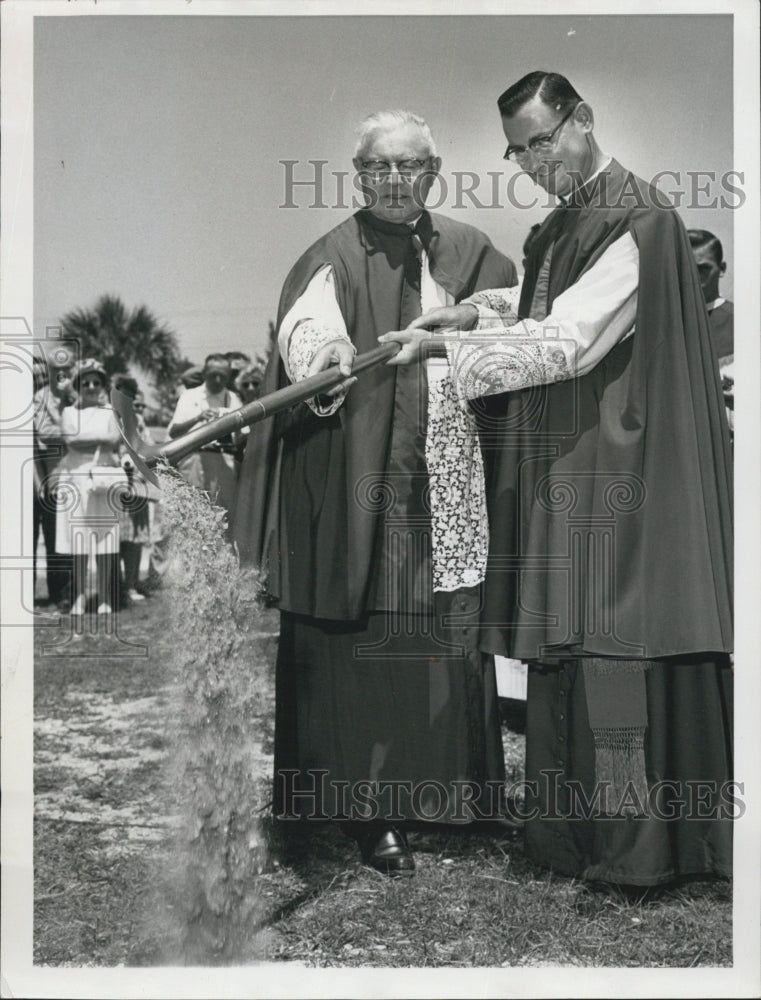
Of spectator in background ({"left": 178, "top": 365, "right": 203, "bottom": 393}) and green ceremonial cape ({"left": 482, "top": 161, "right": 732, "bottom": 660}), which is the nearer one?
green ceremonial cape ({"left": 482, "top": 161, "right": 732, "bottom": 660})

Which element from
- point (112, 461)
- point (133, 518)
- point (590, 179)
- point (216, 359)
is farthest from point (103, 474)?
point (590, 179)

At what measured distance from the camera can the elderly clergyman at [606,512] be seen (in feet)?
10.7

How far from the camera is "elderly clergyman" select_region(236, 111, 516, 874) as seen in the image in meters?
3.38

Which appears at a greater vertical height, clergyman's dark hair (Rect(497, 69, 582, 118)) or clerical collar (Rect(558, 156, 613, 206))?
clergyman's dark hair (Rect(497, 69, 582, 118))

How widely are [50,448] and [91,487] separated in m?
0.16

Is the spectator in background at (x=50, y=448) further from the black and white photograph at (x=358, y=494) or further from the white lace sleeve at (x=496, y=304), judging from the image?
the white lace sleeve at (x=496, y=304)

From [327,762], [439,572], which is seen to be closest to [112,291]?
[439,572]

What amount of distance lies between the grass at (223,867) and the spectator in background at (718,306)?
1448 mm

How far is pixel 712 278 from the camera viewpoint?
337 centimetres

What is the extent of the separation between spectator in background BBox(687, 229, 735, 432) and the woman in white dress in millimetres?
1732

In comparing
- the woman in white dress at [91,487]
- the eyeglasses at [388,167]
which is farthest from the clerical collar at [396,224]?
the woman in white dress at [91,487]

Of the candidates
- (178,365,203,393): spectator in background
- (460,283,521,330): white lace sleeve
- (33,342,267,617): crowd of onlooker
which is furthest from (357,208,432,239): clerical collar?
(178,365,203,393): spectator in background

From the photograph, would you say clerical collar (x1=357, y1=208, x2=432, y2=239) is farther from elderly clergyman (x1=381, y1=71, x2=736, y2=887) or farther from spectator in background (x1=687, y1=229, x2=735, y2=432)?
spectator in background (x1=687, y1=229, x2=735, y2=432)

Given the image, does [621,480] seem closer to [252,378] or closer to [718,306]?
[718,306]
